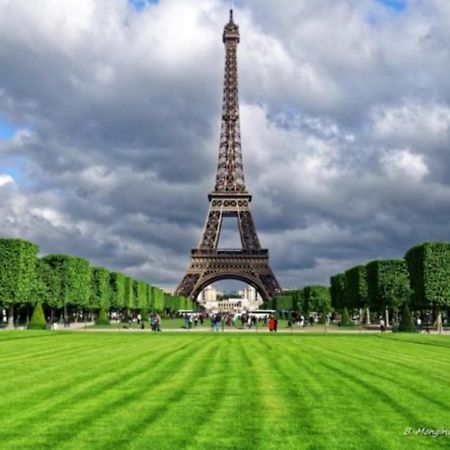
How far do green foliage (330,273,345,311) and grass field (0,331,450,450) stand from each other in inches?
2891

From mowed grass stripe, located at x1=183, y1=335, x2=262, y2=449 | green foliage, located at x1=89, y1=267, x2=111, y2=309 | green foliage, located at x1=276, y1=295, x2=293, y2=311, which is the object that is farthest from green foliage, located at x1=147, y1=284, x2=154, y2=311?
mowed grass stripe, located at x1=183, y1=335, x2=262, y2=449

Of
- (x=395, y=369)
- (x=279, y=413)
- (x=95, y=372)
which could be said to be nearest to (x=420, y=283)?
(x=395, y=369)

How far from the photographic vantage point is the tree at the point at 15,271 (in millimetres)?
62938

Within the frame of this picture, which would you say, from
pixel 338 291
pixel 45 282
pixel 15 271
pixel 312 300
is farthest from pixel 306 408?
pixel 312 300

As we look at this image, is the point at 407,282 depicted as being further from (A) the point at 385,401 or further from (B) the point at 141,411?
(B) the point at 141,411

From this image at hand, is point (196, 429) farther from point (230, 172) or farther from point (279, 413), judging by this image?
point (230, 172)

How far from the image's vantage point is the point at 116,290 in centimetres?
9444

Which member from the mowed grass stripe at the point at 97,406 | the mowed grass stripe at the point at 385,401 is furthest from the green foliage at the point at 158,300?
the mowed grass stripe at the point at 97,406

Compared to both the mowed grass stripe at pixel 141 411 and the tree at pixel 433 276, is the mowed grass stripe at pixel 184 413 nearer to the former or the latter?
the mowed grass stripe at pixel 141 411

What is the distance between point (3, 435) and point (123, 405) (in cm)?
Result: 283

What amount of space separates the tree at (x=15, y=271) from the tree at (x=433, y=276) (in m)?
36.4

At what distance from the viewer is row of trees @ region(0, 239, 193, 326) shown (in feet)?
210

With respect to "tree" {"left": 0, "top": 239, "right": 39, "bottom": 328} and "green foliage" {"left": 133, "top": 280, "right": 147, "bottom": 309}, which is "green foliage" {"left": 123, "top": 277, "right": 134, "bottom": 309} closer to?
"green foliage" {"left": 133, "top": 280, "right": 147, "bottom": 309}

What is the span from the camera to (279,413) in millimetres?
11695
